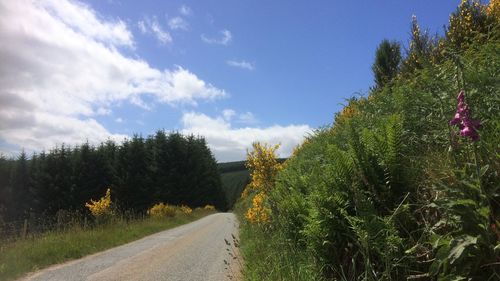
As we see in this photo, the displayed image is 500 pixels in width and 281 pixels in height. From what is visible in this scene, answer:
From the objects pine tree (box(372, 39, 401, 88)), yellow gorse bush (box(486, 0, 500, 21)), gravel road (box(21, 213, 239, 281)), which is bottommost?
gravel road (box(21, 213, 239, 281))

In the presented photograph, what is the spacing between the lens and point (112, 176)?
63.6m

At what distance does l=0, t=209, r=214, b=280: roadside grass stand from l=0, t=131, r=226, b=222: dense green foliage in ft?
138

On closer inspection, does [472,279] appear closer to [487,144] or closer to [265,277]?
[487,144]

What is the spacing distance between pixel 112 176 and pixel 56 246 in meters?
50.9

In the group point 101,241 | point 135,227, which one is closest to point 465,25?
point 101,241

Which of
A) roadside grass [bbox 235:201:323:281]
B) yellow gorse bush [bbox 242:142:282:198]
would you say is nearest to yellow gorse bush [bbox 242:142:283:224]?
yellow gorse bush [bbox 242:142:282:198]

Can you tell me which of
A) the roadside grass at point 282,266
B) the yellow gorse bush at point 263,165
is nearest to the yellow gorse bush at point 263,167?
the yellow gorse bush at point 263,165

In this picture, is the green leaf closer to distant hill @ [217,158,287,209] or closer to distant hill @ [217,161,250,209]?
distant hill @ [217,158,287,209]

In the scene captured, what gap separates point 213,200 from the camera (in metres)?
75.5

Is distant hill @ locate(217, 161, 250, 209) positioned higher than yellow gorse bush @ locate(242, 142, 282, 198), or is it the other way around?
distant hill @ locate(217, 161, 250, 209)

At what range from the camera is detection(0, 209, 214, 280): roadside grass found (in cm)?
1172

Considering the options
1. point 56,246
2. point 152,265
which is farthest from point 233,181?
point 152,265

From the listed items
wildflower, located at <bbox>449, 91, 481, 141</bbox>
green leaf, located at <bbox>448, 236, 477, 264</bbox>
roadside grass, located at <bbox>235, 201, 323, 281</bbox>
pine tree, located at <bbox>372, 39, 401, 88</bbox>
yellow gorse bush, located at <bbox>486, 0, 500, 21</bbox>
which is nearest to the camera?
wildflower, located at <bbox>449, 91, 481, 141</bbox>

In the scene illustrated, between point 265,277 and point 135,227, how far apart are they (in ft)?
55.6
